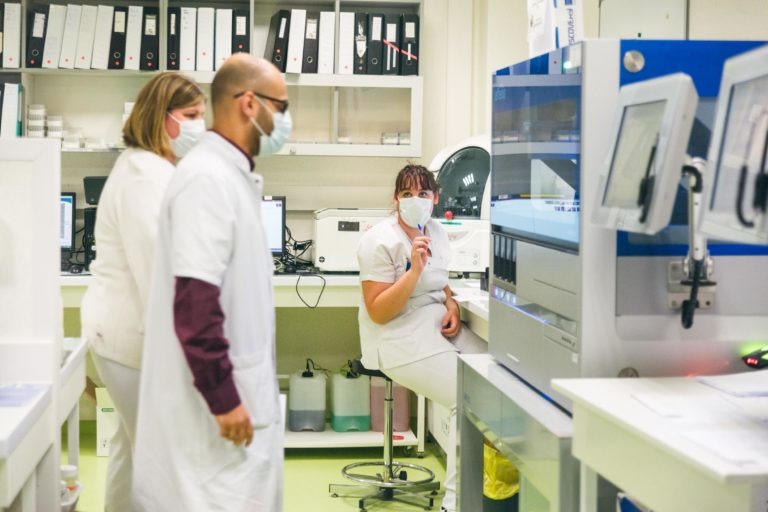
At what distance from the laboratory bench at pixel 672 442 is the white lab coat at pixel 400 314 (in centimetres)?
145

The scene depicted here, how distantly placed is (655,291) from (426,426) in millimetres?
2689

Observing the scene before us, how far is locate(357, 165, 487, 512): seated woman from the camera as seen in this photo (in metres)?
3.08

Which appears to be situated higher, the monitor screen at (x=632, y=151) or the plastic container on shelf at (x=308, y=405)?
the monitor screen at (x=632, y=151)

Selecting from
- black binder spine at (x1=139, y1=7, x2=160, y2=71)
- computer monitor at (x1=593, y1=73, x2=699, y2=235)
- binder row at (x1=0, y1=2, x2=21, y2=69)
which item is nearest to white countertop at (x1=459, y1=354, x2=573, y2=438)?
computer monitor at (x1=593, y1=73, x2=699, y2=235)

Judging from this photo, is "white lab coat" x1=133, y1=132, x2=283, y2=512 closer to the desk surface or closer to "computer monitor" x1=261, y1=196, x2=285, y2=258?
the desk surface

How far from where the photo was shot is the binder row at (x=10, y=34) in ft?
13.6

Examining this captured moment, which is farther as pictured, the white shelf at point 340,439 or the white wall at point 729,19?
the white shelf at point 340,439

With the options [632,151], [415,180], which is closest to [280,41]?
[415,180]

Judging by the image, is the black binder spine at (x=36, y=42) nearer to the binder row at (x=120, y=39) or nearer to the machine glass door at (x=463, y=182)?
the binder row at (x=120, y=39)

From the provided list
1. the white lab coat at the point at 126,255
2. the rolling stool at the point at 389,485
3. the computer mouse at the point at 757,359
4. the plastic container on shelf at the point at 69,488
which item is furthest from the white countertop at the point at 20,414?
the rolling stool at the point at 389,485

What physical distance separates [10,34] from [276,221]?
1.44 meters

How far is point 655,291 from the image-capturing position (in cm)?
175

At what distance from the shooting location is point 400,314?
10.4 ft

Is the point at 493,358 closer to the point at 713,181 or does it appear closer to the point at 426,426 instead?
the point at 713,181
